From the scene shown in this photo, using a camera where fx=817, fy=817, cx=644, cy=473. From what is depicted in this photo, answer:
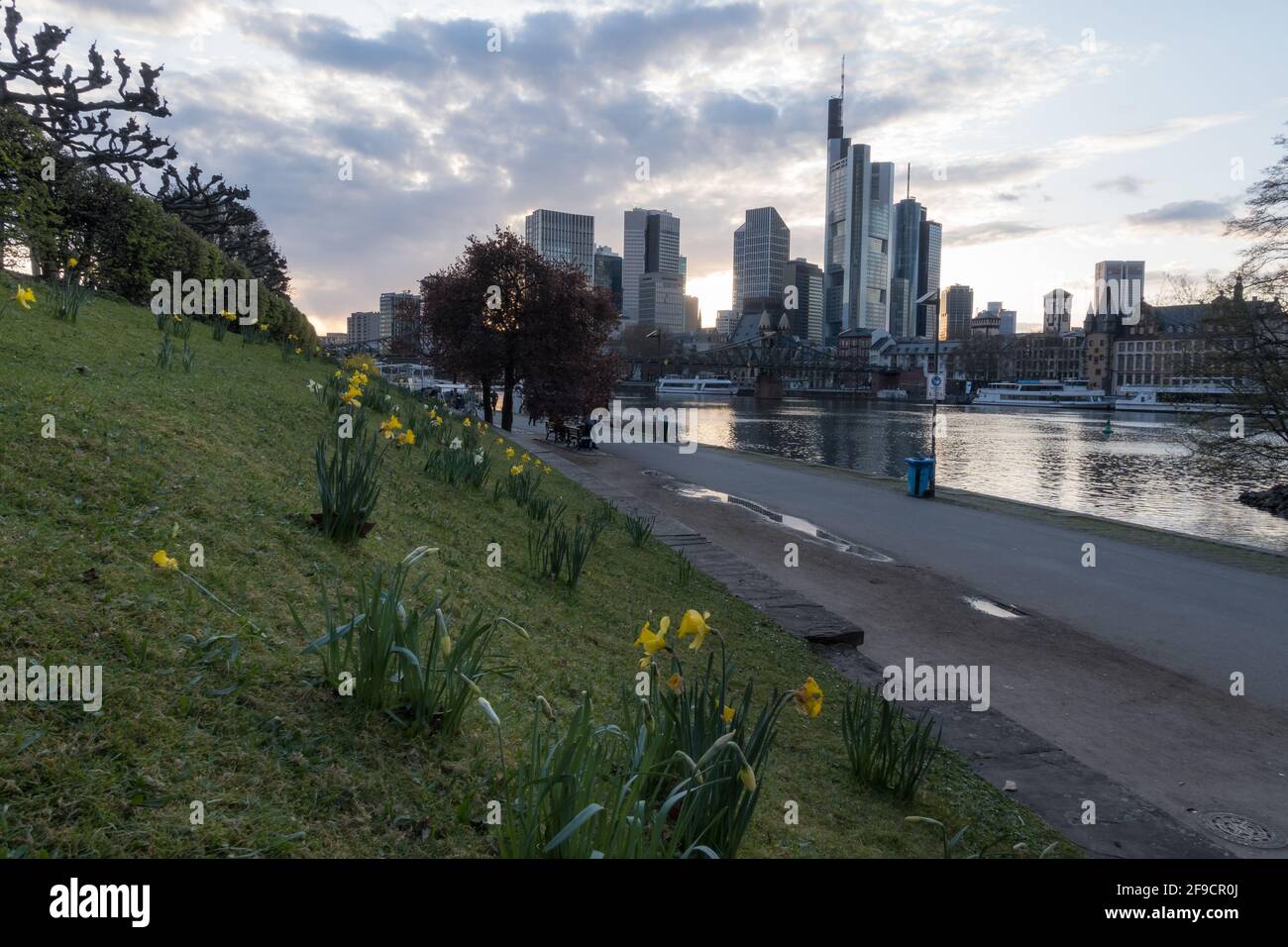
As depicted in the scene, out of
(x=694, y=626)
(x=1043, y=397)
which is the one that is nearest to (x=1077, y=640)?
(x=694, y=626)

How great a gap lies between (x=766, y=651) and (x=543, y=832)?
3.99m

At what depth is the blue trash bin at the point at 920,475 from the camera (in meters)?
19.3

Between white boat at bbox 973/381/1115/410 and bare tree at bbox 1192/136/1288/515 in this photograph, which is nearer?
bare tree at bbox 1192/136/1288/515

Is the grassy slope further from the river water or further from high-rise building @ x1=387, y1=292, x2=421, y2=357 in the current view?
high-rise building @ x1=387, y1=292, x2=421, y2=357

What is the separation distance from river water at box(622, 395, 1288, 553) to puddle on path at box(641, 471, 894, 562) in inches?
379

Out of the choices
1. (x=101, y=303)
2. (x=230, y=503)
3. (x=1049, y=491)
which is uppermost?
(x=101, y=303)

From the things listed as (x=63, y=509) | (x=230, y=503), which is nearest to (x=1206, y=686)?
(x=230, y=503)

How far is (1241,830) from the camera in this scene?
4.45 metres

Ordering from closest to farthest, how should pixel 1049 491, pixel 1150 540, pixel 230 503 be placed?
1. pixel 230 503
2. pixel 1150 540
3. pixel 1049 491

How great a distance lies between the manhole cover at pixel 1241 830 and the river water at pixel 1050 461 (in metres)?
14.8

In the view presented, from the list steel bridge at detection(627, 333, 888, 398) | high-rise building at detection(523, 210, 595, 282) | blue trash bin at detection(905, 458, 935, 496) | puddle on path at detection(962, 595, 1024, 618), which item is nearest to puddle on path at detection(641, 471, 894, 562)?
puddle on path at detection(962, 595, 1024, 618)

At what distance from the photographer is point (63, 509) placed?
11.5 feet

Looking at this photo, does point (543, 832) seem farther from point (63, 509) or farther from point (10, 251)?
point (10, 251)

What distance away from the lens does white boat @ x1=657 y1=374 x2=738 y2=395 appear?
130500 millimetres
